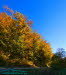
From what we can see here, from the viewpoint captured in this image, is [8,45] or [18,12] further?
[18,12]

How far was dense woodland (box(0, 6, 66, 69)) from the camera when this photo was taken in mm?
17547

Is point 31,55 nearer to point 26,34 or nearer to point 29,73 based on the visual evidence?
point 26,34

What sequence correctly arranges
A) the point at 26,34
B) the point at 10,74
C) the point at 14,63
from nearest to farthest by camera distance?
the point at 10,74
the point at 14,63
the point at 26,34

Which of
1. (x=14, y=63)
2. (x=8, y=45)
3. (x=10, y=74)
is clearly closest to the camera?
(x=10, y=74)

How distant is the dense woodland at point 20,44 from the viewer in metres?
17.5

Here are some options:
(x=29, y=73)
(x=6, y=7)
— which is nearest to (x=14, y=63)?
(x=29, y=73)

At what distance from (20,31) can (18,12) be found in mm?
3382

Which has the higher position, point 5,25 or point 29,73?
point 5,25

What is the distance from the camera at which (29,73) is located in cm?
927

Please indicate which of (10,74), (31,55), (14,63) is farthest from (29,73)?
(31,55)

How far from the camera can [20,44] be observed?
1769 cm

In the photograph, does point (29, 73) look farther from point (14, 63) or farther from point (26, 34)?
point (26, 34)

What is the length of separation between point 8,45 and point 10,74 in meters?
9.81

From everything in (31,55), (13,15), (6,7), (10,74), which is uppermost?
(6,7)
